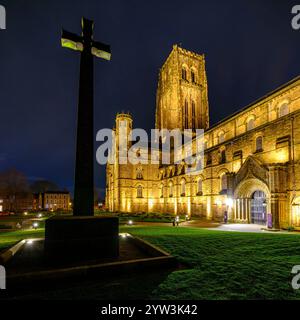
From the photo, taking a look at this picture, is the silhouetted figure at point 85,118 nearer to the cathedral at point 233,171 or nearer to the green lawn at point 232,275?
the green lawn at point 232,275

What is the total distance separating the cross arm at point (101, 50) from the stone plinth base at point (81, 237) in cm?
617

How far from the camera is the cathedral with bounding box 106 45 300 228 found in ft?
65.4

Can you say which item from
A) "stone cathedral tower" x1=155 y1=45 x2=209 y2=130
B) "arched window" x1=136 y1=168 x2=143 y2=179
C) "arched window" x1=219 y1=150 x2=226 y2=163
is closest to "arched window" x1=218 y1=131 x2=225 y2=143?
"arched window" x1=219 y1=150 x2=226 y2=163

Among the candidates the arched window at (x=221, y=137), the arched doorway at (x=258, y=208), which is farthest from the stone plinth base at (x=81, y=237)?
the arched window at (x=221, y=137)

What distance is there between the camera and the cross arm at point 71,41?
785 centimetres

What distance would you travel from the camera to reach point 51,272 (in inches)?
205

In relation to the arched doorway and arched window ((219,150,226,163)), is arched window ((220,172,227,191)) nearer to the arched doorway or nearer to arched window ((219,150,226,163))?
arched window ((219,150,226,163))

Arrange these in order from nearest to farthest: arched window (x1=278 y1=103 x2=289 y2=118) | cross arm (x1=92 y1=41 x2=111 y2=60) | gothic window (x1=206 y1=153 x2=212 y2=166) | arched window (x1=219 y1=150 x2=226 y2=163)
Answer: cross arm (x1=92 y1=41 x2=111 y2=60) < arched window (x1=278 y1=103 x2=289 y2=118) < arched window (x1=219 y1=150 x2=226 y2=163) < gothic window (x1=206 y1=153 x2=212 y2=166)

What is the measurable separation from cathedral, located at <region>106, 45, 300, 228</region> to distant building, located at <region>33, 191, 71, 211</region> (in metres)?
68.3

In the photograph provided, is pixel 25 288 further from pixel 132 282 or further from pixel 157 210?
pixel 157 210

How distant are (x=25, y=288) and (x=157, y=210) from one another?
1868 inches

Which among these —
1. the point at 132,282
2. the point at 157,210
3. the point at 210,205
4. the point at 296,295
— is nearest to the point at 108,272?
the point at 132,282

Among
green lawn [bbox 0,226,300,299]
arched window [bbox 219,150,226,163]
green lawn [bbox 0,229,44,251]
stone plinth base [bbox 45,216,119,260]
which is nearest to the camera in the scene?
green lawn [bbox 0,226,300,299]

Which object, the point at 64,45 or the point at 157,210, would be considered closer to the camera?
the point at 64,45
